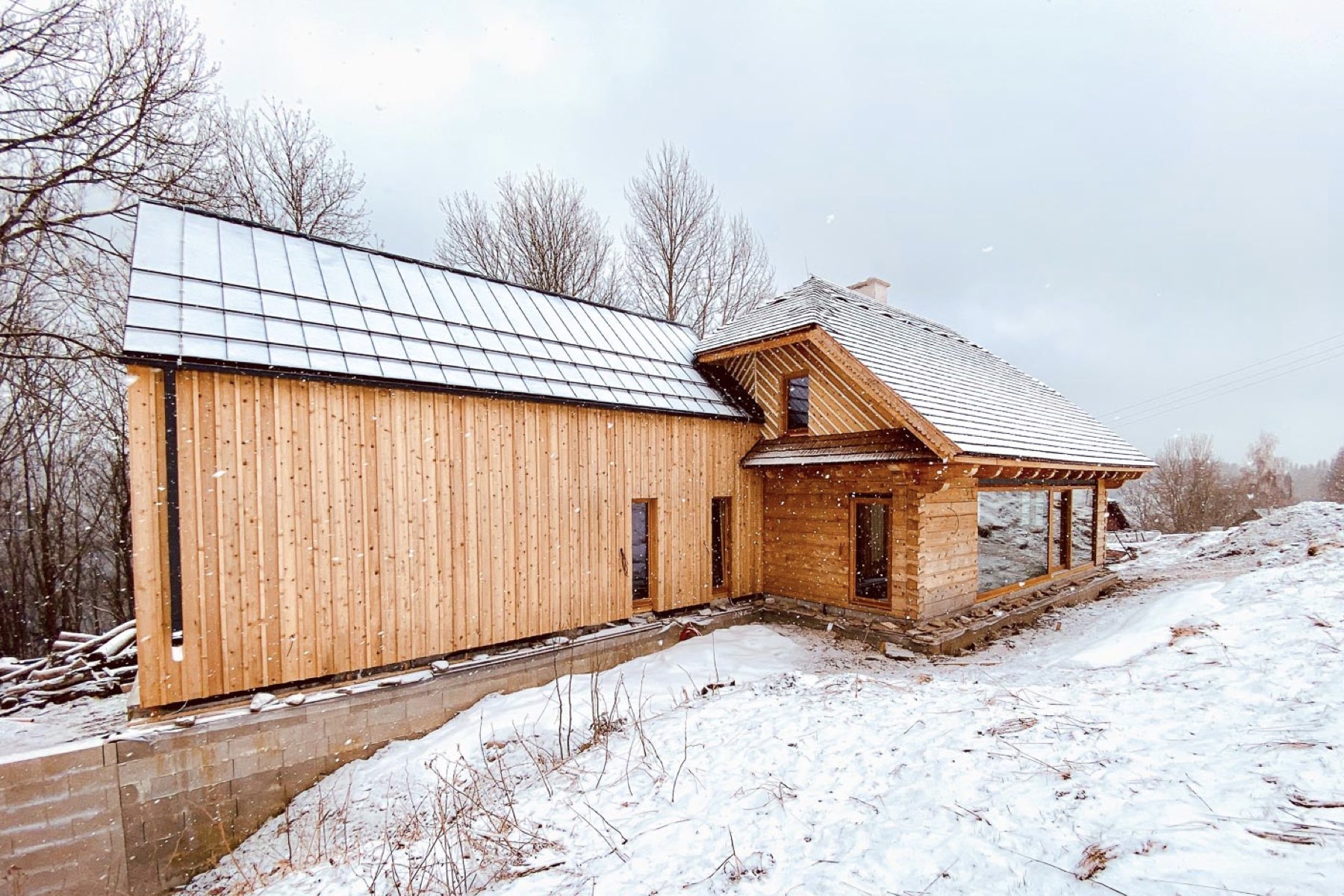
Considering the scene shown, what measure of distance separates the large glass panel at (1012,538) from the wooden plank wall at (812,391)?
5.06 metres

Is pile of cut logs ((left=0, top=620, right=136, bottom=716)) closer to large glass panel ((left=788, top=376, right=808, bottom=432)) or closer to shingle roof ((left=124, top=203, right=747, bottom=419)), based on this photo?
shingle roof ((left=124, top=203, right=747, bottom=419))

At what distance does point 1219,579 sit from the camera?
1133 centimetres

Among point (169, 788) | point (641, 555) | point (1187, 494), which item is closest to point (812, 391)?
point (641, 555)

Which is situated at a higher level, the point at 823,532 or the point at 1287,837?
the point at 1287,837

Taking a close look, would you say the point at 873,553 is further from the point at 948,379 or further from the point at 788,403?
the point at 788,403

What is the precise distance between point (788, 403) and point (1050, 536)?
22.8ft

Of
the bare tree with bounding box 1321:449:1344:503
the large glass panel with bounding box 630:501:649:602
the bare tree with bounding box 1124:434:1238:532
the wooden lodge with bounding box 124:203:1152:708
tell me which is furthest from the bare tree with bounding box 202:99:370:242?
the bare tree with bounding box 1321:449:1344:503

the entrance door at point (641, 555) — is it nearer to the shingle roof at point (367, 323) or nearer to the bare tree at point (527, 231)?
the shingle roof at point (367, 323)

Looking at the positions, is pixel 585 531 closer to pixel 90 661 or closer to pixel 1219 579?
pixel 90 661

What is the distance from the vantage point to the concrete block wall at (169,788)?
16.1ft

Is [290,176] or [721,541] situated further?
[290,176]

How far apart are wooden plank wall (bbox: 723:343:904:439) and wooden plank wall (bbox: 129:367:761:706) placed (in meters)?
2.68

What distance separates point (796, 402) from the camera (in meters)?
11.2

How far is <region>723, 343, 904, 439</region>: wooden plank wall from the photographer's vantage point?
9.52 meters
